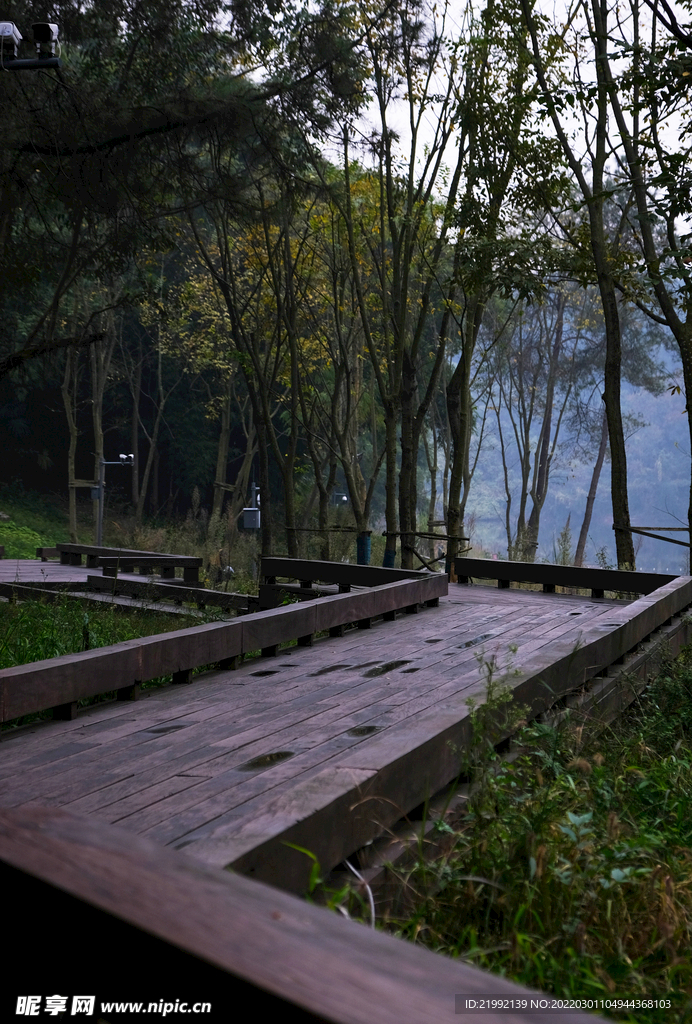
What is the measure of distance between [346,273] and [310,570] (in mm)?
11707

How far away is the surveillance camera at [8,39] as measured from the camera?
24.3ft

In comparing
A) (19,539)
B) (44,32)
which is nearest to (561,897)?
(44,32)

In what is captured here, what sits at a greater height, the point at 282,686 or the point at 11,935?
the point at 11,935

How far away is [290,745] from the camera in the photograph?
3.68 meters

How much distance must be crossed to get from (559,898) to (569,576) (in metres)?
7.17

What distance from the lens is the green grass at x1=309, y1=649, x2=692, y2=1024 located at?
226 cm

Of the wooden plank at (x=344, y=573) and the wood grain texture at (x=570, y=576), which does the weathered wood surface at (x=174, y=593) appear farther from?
the wood grain texture at (x=570, y=576)

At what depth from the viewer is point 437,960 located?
1125 millimetres

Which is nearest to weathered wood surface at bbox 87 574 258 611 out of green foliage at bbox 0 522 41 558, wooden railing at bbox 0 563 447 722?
wooden railing at bbox 0 563 447 722

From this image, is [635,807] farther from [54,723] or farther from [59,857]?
[59,857]

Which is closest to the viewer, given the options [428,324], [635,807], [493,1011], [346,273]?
[493,1011]

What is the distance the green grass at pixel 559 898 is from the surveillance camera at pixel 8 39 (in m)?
6.98

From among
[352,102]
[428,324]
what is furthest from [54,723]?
[428,324]

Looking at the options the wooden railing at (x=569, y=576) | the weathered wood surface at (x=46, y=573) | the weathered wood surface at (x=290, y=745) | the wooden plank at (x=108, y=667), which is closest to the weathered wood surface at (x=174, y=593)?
the weathered wood surface at (x=46, y=573)
